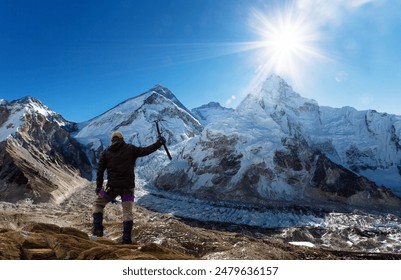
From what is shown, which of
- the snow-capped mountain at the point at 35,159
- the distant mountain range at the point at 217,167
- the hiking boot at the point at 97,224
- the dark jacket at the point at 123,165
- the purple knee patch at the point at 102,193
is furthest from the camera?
the distant mountain range at the point at 217,167

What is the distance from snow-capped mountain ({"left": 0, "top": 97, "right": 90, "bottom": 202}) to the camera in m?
73.7

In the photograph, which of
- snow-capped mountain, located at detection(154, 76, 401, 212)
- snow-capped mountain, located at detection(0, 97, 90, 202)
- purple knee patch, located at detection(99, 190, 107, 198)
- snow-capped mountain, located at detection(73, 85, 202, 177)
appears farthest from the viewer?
snow-capped mountain, located at detection(73, 85, 202, 177)

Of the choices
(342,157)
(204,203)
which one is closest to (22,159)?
(204,203)

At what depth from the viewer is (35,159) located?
9831 cm

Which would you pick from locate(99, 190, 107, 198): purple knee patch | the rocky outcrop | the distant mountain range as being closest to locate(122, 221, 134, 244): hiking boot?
locate(99, 190, 107, 198): purple knee patch

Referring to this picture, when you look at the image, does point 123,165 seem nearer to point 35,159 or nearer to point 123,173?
point 123,173

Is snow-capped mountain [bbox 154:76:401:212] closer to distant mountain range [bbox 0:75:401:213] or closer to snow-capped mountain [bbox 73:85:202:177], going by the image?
distant mountain range [bbox 0:75:401:213]

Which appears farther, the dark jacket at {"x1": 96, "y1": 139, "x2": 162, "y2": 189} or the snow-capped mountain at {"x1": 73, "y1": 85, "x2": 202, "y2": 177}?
the snow-capped mountain at {"x1": 73, "y1": 85, "x2": 202, "y2": 177}

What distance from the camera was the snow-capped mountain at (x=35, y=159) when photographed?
73688 mm

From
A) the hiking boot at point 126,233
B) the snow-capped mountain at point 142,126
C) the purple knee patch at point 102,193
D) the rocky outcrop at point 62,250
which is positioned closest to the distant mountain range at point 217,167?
the snow-capped mountain at point 142,126

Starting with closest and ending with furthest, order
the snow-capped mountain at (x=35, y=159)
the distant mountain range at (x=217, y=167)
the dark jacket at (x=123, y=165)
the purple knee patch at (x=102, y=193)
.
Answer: the dark jacket at (x=123, y=165)
the purple knee patch at (x=102, y=193)
the snow-capped mountain at (x=35, y=159)
the distant mountain range at (x=217, y=167)

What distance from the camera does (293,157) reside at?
120m

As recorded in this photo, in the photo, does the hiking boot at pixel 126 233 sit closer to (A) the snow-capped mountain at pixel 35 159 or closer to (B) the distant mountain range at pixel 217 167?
(A) the snow-capped mountain at pixel 35 159
